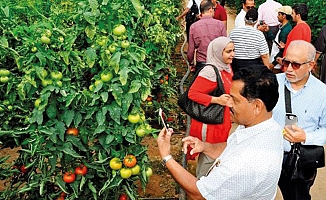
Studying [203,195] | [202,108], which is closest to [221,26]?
[202,108]

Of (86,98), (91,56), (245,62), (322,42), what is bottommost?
(322,42)

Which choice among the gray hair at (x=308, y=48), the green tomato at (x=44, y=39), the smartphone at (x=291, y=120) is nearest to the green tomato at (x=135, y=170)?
the green tomato at (x=44, y=39)

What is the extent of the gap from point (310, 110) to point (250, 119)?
4.07 feet

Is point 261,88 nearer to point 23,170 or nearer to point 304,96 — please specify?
point 304,96

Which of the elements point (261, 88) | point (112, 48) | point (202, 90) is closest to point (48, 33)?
point (112, 48)

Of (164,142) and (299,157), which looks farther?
(299,157)

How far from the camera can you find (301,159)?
134 inches

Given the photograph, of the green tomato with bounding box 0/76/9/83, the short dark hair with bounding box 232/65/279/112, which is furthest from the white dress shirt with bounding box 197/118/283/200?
the green tomato with bounding box 0/76/9/83

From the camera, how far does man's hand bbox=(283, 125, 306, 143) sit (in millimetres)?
3125

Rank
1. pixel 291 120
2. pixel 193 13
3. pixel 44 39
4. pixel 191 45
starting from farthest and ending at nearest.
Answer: pixel 193 13, pixel 191 45, pixel 291 120, pixel 44 39

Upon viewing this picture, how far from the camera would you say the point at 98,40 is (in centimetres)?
281

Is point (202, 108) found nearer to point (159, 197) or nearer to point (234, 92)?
point (159, 197)

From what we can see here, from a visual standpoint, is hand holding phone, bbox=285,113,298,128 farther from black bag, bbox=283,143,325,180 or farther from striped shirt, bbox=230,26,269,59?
striped shirt, bbox=230,26,269,59

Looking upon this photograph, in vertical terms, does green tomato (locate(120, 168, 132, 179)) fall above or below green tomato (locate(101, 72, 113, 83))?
below
